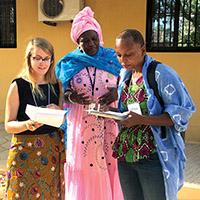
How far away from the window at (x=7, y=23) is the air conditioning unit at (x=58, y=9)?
1090 mm

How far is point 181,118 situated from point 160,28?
4.37m

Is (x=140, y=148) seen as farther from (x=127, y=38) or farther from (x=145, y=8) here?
(x=145, y=8)

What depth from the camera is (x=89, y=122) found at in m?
2.99

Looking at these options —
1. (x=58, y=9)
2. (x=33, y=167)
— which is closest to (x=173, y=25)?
(x=58, y=9)

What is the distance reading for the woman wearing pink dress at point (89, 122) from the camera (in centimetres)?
290

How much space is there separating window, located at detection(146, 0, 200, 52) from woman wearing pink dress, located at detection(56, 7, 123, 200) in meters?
3.21

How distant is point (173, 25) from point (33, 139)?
442 centimetres

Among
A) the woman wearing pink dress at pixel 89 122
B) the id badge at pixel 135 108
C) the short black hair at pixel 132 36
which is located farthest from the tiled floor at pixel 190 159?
the short black hair at pixel 132 36

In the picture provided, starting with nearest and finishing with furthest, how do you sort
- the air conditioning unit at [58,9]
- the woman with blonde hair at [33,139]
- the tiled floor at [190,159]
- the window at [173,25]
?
the woman with blonde hair at [33,139] → the tiled floor at [190,159] → the window at [173,25] → the air conditioning unit at [58,9]

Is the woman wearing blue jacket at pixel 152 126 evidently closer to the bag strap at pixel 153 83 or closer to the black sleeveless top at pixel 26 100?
the bag strap at pixel 153 83

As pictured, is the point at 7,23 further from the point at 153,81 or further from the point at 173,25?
the point at 153,81

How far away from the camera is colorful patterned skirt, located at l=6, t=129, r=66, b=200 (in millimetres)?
2242

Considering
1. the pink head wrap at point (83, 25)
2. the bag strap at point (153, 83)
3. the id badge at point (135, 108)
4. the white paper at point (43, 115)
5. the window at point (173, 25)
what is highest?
the window at point (173, 25)

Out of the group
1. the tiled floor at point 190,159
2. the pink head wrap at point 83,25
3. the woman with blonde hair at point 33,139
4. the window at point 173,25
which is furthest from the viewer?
the window at point 173,25
